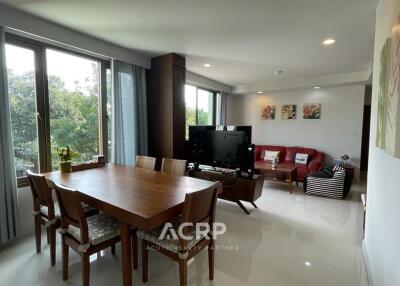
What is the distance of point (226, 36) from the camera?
9.66 feet

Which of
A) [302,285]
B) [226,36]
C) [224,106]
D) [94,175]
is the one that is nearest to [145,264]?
[94,175]

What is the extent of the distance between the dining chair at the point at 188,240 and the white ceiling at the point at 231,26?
1862 millimetres

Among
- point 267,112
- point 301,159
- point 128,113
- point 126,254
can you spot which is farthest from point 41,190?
point 267,112

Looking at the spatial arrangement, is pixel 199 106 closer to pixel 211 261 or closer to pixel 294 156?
pixel 294 156

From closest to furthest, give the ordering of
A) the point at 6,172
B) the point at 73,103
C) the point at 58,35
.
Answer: the point at 6,172, the point at 58,35, the point at 73,103

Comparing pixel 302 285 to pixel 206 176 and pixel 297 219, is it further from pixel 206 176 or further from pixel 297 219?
pixel 206 176

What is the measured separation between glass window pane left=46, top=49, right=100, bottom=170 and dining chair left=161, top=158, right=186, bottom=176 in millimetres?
1361

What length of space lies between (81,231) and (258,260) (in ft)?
5.44

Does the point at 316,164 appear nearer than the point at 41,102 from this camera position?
No

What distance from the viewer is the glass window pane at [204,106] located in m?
5.70

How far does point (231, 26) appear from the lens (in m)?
2.64

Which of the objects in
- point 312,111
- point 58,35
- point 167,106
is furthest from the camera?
point 312,111

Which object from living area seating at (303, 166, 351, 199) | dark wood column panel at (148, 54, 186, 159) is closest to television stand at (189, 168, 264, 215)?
dark wood column panel at (148, 54, 186, 159)

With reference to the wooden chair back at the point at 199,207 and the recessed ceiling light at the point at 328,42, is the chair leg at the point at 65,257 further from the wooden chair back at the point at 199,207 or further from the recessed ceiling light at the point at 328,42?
the recessed ceiling light at the point at 328,42
